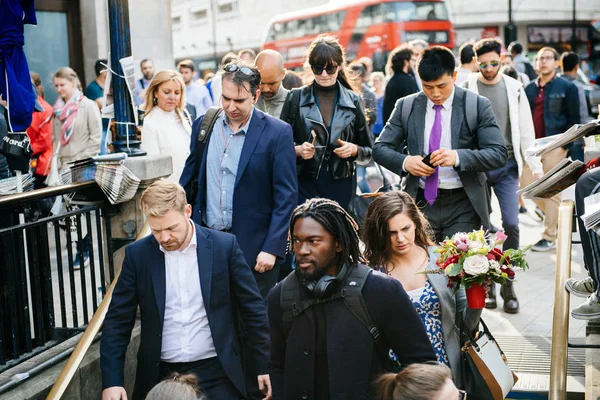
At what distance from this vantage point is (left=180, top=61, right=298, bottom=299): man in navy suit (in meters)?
5.54

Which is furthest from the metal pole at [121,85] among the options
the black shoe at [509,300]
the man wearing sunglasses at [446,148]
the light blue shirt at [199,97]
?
the light blue shirt at [199,97]

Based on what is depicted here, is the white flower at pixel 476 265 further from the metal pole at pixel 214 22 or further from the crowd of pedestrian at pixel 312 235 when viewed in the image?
the metal pole at pixel 214 22

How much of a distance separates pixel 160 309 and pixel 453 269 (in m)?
1.53

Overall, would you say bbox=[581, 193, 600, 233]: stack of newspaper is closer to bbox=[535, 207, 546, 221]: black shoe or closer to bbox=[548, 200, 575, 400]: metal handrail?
bbox=[548, 200, 575, 400]: metal handrail

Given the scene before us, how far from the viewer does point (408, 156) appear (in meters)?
6.16

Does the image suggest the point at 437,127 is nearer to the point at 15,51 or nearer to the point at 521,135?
the point at 521,135

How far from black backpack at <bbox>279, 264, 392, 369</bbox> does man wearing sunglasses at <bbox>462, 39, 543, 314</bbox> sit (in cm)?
420

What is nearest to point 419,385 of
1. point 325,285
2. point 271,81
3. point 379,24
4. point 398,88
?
point 325,285

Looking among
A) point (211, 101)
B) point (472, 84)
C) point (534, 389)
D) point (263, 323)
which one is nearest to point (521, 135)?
point (472, 84)

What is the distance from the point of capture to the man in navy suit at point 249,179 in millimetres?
5535

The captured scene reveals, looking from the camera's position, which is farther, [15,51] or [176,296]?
[15,51]

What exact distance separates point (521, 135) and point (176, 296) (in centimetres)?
440

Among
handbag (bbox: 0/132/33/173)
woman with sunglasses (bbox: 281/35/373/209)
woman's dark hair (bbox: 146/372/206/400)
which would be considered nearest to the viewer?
woman's dark hair (bbox: 146/372/206/400)

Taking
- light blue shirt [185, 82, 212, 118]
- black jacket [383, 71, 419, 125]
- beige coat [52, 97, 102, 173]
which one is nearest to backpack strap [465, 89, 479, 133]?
black jacket [383, 71, 419, 125]
